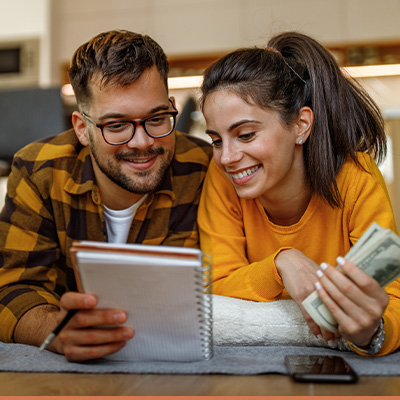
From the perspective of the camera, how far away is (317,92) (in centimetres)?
129

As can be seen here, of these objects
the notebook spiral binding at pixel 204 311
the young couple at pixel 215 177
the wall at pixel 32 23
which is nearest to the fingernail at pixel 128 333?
the notebook spiral binding at pixel 204 311

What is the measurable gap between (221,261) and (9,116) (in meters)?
1.42

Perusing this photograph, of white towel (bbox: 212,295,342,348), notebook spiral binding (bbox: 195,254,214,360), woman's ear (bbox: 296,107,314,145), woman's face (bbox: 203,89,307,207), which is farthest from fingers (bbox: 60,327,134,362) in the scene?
woman's ear (bbox: 296,107,314,145)

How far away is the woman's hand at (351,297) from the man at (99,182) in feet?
2.03

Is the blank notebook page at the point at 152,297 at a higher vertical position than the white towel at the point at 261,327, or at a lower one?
higher

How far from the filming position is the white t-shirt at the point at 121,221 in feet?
4.83

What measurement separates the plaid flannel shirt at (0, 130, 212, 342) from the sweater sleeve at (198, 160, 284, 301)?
79mm

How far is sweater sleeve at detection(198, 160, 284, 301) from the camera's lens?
120cm

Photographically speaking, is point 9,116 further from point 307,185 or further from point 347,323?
point 347,323

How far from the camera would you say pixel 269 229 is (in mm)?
1385

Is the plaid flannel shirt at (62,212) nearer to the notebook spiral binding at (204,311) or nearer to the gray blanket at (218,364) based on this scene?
the gray blanket at (218,364)

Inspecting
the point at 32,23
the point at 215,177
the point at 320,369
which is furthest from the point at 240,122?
the point at 32,23

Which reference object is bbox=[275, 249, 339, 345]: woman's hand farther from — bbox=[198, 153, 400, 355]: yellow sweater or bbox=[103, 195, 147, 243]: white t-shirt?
bbox=[103, 195, 147, 243]: white t-shirt

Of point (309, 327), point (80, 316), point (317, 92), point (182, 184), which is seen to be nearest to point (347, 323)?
point (309, 327)
